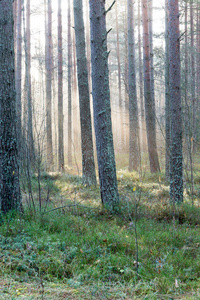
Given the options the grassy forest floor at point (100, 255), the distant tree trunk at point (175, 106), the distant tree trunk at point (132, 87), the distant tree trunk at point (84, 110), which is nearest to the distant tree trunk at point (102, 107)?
the grassy forest floor at point (100, 255)

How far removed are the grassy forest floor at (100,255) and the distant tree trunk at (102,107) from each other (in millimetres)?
530

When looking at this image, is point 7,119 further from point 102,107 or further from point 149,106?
point 149,106

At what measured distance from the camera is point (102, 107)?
19.3 feet

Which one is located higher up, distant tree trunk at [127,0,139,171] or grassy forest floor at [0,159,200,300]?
distant tree trunk at [127,0,139,171]

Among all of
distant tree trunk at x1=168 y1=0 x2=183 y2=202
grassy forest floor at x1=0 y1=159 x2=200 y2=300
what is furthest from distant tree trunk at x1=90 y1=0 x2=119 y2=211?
distant tree trunk at x1=168 y1=0 x2=183 y2=202

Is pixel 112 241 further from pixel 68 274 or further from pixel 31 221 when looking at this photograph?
pixel 31 221

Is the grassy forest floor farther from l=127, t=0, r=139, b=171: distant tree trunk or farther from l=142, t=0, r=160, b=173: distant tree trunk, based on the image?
l=127, t=0, r=139, b=171: distant tree trunk

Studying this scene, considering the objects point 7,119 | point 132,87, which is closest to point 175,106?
point 7,119

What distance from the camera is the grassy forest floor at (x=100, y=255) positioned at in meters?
3.00

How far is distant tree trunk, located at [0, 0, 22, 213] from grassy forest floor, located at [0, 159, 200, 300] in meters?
0.51

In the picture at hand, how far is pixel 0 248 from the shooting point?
3754 mm

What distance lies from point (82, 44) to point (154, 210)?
5.88 meters

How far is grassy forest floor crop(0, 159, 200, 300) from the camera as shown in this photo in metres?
3.00

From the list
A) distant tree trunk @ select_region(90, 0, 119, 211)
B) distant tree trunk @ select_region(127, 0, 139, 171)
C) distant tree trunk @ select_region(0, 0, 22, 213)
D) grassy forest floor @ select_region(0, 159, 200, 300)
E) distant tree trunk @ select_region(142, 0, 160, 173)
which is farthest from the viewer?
distant tree trunk @ select_region(127, 0, 139, 171)
